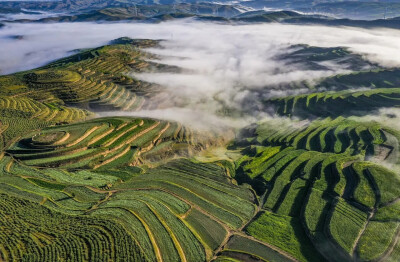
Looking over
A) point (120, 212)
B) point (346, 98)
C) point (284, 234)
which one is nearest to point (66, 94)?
point (120, 212)

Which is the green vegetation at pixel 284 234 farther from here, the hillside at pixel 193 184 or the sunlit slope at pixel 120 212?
the sunlit slope at pixel 120 212

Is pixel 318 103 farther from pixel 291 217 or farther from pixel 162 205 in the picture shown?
pixel 162 205

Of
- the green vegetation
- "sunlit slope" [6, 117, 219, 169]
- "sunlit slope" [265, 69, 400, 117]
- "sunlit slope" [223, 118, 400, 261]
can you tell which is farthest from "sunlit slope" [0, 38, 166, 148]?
the green vegetation

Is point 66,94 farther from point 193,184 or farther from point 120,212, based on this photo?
point 120,212

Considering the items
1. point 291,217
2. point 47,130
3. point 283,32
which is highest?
point 283,32

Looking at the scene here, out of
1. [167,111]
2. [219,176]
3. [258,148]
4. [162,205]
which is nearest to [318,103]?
[258,148]

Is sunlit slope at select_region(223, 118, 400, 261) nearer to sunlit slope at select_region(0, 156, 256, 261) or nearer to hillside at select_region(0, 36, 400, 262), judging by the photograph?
hillside at select_region(0, 36, 400, 262)

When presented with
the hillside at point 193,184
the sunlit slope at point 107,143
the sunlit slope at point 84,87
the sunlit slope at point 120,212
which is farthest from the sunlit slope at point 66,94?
the sunlit slope at point 120,212
